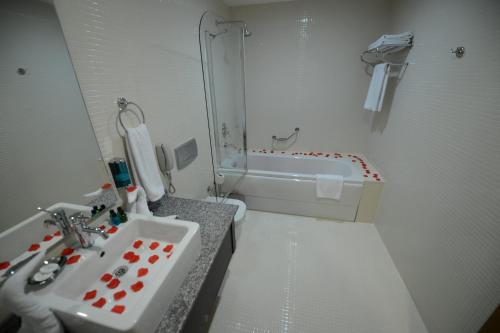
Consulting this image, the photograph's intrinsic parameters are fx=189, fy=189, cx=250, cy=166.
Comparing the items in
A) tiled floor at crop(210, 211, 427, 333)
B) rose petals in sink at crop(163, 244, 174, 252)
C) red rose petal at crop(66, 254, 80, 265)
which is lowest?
tiled floor at crop(210, 211, 427, 333)

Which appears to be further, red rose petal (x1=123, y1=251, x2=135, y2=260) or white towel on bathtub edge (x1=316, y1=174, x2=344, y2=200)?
white towel on bathtub edge (x1=316, y1=174, x2=344, y2=200)

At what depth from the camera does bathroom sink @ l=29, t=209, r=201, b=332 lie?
0.57 m

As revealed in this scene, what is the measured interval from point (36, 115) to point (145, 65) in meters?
0.67

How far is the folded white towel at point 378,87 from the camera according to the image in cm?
196

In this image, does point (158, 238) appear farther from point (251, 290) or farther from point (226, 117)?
point (226, 117)

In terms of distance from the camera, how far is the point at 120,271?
0.83 meters

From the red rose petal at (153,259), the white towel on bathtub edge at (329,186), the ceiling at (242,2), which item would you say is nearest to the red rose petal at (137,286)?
the red rose petal at (153,259)

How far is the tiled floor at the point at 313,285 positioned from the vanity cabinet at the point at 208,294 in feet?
1.61

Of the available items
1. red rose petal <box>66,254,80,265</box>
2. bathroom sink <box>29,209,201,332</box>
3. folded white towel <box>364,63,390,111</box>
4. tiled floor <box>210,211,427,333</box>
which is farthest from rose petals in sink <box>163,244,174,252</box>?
folded white towel <box>364,63,390,111</box>

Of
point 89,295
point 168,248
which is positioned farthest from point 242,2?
point 89,295

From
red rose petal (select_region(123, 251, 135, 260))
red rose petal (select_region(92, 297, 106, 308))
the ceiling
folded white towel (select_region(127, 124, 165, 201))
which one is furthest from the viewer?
the ceiling

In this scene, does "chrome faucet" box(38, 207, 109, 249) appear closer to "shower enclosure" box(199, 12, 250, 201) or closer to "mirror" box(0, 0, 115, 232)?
"mirror" box(0, 0, 115, 232)

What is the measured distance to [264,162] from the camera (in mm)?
3082

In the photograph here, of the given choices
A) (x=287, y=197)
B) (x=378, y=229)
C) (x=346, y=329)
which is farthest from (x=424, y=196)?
(x=287, y=197)
